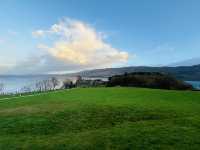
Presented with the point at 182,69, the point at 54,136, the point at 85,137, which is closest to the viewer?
the point at 85,137

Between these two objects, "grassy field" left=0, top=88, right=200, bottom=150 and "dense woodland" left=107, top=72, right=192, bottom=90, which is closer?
"grassy field" left=0, top=88, right=200, bottom=150

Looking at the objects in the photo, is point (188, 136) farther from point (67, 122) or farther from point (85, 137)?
point (67, 122)

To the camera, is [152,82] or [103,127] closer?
[103,127]

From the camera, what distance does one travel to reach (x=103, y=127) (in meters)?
16.8

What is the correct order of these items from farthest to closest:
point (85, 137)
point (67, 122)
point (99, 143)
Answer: point (67, 122)
point (85, 137)
point (99, 143)

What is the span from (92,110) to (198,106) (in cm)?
721

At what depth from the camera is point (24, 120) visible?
18719 millimetres

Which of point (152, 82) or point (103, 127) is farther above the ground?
point (152, 82)

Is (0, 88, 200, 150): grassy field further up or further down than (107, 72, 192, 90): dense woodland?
further down

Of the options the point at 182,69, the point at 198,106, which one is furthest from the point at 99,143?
the point at 182,69

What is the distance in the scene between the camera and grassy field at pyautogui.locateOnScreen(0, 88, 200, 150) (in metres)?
13.3

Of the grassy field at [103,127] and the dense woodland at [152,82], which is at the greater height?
the dense woodland at [152,82]

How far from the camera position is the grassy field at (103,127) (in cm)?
1326

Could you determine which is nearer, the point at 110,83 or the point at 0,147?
the point at 0,147
